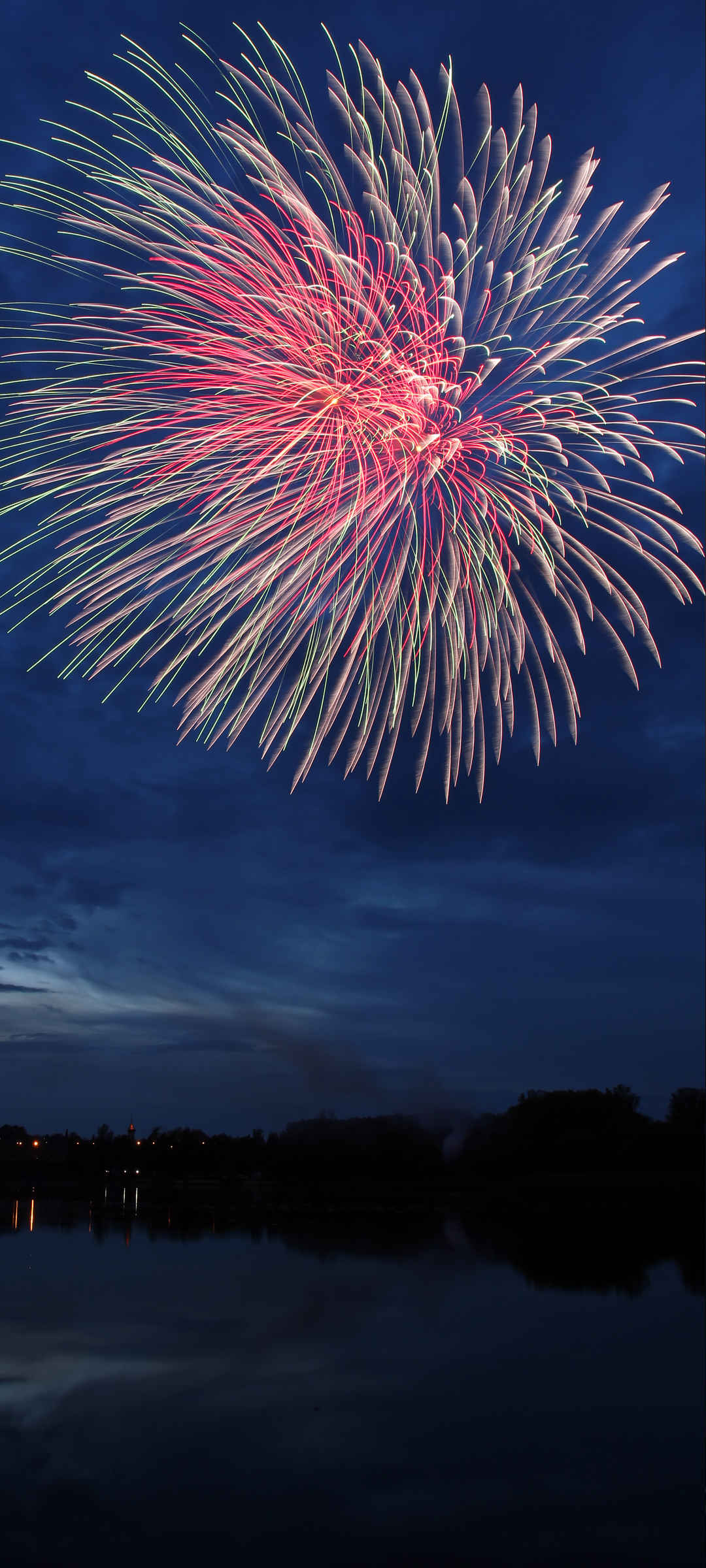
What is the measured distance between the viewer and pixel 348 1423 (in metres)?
14.4

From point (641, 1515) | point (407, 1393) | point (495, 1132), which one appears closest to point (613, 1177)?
point (495, 1132)

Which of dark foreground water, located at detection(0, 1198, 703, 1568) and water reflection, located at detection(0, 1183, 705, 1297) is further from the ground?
dark foreground water, located at detection(0, 1198, 703, 1568)

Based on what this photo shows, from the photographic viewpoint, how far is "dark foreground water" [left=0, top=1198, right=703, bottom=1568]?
10742 millimetres

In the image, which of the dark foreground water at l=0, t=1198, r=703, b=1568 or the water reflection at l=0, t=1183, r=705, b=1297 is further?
the water reflection at l=0, t=1183, r=705, b=1297

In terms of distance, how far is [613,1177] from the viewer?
62094 millimetres

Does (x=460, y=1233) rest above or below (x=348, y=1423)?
below

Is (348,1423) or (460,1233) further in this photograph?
(460,1233)

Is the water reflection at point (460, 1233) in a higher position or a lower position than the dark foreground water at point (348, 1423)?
lower

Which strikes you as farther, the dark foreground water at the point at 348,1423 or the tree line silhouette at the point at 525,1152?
the tree line silhouette at the point at 525,1152

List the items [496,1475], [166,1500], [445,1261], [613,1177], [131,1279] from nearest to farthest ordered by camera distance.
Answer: [166,1500], [496,1475], [131,1279], [445,1261], [613,1177]

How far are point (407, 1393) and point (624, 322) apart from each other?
633 inches

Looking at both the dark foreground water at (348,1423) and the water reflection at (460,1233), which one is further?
the water reflection at (460,1233)

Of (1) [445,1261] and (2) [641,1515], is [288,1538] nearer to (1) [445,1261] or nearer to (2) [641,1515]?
(2) [641,1515]

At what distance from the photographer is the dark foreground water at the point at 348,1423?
1074cm
